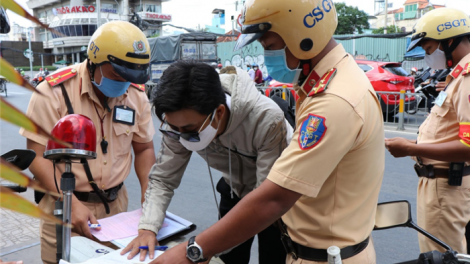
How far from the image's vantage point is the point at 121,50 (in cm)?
200

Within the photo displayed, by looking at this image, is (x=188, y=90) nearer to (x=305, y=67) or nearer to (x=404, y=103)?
(x=305, y=67)

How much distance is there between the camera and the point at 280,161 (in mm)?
1175

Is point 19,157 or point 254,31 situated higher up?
point 254,31

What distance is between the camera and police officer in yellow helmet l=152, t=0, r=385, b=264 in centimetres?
114

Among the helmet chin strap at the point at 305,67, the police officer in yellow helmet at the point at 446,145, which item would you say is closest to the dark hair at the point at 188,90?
the helmet chin strap at the point at 305,67

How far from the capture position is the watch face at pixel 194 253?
1.24m

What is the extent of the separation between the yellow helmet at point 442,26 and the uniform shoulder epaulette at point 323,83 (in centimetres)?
150

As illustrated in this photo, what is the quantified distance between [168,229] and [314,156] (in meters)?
1.02

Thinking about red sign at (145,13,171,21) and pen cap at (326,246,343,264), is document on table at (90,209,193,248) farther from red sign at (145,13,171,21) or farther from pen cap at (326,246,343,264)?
red sign at (145,13,171,21)

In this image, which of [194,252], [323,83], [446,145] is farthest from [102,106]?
[446,145]

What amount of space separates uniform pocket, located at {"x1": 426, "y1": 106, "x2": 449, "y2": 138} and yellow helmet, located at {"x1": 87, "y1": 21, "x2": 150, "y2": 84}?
1.73 m

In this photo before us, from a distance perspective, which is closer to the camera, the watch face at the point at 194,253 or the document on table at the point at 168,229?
the watch face at the point at 194,253

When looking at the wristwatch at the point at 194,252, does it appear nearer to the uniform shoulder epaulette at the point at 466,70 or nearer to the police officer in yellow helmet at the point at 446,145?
the police officer in yellow helmet at the point at 446,145

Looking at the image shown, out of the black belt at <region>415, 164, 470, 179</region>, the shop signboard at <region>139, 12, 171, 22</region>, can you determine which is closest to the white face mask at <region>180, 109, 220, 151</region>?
the black belt at <region>415, 164, 470, 179</region>
